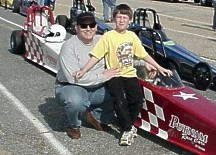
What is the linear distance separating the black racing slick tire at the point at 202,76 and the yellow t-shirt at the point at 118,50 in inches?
95.1

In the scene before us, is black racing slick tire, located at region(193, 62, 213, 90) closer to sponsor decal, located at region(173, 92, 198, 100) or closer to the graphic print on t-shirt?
sponsor decal, located at region(173, 92, 198, 100)

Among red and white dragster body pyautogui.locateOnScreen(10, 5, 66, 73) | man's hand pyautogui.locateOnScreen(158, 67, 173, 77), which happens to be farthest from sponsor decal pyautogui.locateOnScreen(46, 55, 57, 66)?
man's hand pyautogui.locateOnScreen(158, 67, 173, 77)

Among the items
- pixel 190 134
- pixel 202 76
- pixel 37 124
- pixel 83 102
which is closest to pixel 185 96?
pixel 190 134

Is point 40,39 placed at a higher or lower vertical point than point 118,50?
lower

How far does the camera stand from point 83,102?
16.2ft

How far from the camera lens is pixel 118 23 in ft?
16.4

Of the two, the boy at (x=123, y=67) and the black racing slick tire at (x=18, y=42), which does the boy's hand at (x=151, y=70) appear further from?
the black racing slick tire at (x=18, y=42)

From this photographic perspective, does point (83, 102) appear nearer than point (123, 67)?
Yes

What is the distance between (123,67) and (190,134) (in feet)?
3.41

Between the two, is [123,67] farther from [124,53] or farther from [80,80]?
[80,80]

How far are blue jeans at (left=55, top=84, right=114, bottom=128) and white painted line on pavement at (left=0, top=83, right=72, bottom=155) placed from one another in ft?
0.83

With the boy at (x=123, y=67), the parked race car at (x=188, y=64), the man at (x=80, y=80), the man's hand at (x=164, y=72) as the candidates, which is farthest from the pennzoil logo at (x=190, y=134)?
the parked race car at (x=188, y=64)

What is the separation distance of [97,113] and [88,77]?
521 millimetres

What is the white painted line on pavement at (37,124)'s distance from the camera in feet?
15.9
